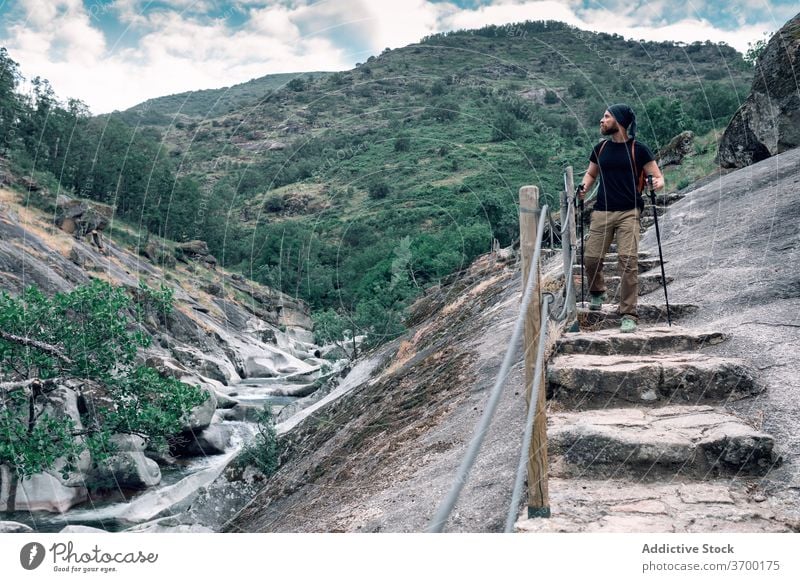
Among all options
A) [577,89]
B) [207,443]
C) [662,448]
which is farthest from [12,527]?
[577,89]

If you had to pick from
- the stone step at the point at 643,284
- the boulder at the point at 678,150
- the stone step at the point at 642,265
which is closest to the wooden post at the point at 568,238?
the stone step at the point at 643,284

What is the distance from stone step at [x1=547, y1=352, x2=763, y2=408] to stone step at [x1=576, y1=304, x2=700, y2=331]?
1.66 meters

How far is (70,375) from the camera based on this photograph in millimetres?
11281

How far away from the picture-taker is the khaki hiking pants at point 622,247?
6.00 metres

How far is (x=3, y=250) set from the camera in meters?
22.8

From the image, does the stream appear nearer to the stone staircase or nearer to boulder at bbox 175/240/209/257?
the stone staircase

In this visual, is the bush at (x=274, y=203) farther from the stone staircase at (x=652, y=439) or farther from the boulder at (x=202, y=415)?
the stone staircase at (x=652, y=439)

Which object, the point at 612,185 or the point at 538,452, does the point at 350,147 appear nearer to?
the point at 612,185

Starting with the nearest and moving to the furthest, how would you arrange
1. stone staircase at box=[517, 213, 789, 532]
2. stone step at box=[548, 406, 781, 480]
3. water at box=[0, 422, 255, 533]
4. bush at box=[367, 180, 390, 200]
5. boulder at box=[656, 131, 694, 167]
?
stone staircase at box=[517, 213, 789, 532] → stone step at box=[548, 406, 781, 480] → water at box=[0, 422, 255, 533] → boulder at box=[656, 131, 694, 167] → bush at box=[367, 180, 390, 200]

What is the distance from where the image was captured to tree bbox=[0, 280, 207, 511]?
34.0 ft

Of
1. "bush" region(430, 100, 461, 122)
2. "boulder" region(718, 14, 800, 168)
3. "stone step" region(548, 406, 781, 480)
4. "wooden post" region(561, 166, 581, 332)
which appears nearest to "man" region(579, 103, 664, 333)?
"wooden post" region(561, 166, 581, 332)

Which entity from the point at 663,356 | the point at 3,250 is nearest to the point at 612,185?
the point at 663,356
